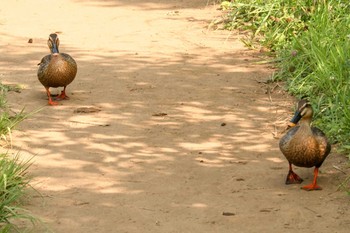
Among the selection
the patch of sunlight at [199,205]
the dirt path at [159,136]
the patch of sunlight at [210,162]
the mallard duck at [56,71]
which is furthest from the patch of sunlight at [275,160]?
the mallard duck at [56,71]

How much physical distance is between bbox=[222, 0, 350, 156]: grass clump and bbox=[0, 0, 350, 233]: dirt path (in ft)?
1.06

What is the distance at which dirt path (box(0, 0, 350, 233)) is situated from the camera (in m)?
7.05

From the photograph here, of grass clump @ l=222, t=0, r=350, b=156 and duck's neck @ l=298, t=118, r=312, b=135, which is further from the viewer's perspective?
grass clump @ l=222, t=0, r=350, b=156

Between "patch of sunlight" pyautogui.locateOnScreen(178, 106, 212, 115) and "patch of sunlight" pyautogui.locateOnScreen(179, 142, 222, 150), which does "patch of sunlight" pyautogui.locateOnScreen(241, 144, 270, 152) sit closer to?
"patch of sunlight" pyautogui.locateOnScreen(179, 142, 222, 150)

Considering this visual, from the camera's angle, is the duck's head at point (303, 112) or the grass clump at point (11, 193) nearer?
the grass clump at point (11, 193)

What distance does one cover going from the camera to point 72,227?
677 centimetres

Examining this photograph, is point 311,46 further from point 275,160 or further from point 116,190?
point 116,190

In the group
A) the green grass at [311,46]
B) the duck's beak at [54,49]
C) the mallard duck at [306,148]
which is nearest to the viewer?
the mallard duck at [306,148]

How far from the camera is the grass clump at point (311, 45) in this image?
357 inches

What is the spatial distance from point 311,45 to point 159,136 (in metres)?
2.51

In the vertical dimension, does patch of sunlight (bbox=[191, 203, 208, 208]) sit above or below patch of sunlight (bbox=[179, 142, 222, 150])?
above

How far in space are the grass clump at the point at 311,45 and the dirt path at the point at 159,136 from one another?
0.32 metres

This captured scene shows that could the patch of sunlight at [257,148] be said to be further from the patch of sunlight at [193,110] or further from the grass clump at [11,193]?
the grass clump at [11,193]

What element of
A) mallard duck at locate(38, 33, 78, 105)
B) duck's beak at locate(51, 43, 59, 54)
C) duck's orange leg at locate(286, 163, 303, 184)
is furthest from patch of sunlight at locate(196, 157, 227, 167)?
duck's beak at locate(51, 43, 59, 54)
